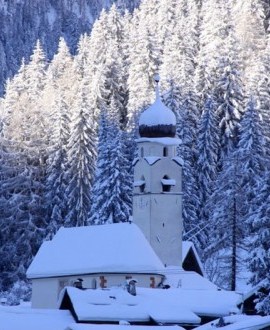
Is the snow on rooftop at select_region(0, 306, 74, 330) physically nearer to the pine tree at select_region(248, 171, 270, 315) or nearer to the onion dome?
the pine tree at select_region(248, 171, 270, 315)

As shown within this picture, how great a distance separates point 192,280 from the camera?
58.1 meters

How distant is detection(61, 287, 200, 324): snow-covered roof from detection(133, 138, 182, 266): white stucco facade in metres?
12.6

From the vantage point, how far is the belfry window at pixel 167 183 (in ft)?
201

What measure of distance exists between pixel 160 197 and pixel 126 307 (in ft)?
52.7

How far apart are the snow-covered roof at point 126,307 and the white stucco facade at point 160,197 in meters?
12.6

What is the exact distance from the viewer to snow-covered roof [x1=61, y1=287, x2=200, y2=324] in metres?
44.8

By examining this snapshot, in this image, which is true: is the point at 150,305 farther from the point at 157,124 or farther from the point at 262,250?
the point at 157,124

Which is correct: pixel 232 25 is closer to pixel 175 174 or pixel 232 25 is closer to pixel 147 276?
pixel 175 174

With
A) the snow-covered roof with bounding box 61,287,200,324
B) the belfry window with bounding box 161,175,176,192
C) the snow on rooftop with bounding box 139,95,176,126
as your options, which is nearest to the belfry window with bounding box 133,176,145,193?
the belfry window with bounding box 161,175,176,192

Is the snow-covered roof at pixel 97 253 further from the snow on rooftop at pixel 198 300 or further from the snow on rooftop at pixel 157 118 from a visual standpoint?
the snow on rooftop at pixel 198 300

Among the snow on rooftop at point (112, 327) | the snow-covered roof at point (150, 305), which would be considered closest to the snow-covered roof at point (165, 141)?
the snow-covered roof at point (150, 305)

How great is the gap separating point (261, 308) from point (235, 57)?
4492cm

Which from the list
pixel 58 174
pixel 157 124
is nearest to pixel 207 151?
pixel 58 174

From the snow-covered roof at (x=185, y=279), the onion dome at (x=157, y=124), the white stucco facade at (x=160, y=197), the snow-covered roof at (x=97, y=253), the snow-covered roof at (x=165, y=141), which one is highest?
the onion dome at (x=157, y=124)
